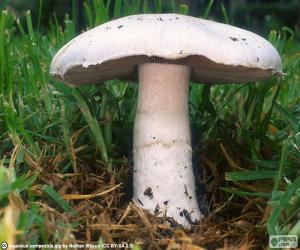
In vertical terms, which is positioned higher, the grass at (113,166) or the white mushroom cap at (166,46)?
the white mushroom cap at (166,46)

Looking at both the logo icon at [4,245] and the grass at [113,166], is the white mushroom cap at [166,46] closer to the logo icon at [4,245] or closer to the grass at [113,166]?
the grass at [113,166]

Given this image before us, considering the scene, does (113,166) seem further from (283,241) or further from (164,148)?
(283,241)

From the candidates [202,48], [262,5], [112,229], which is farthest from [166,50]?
[262,5]

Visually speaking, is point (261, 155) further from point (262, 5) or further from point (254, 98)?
point (262, 5)

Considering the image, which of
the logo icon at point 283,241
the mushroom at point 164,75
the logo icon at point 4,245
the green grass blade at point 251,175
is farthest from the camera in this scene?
the green grass blade at point 251,175

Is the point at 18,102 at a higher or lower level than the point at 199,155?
higher

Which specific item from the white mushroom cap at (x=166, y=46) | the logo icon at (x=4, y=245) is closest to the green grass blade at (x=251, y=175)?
the white mushroom cap at (x=166, y=46)

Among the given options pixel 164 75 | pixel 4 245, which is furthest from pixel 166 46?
pixel 4 245
